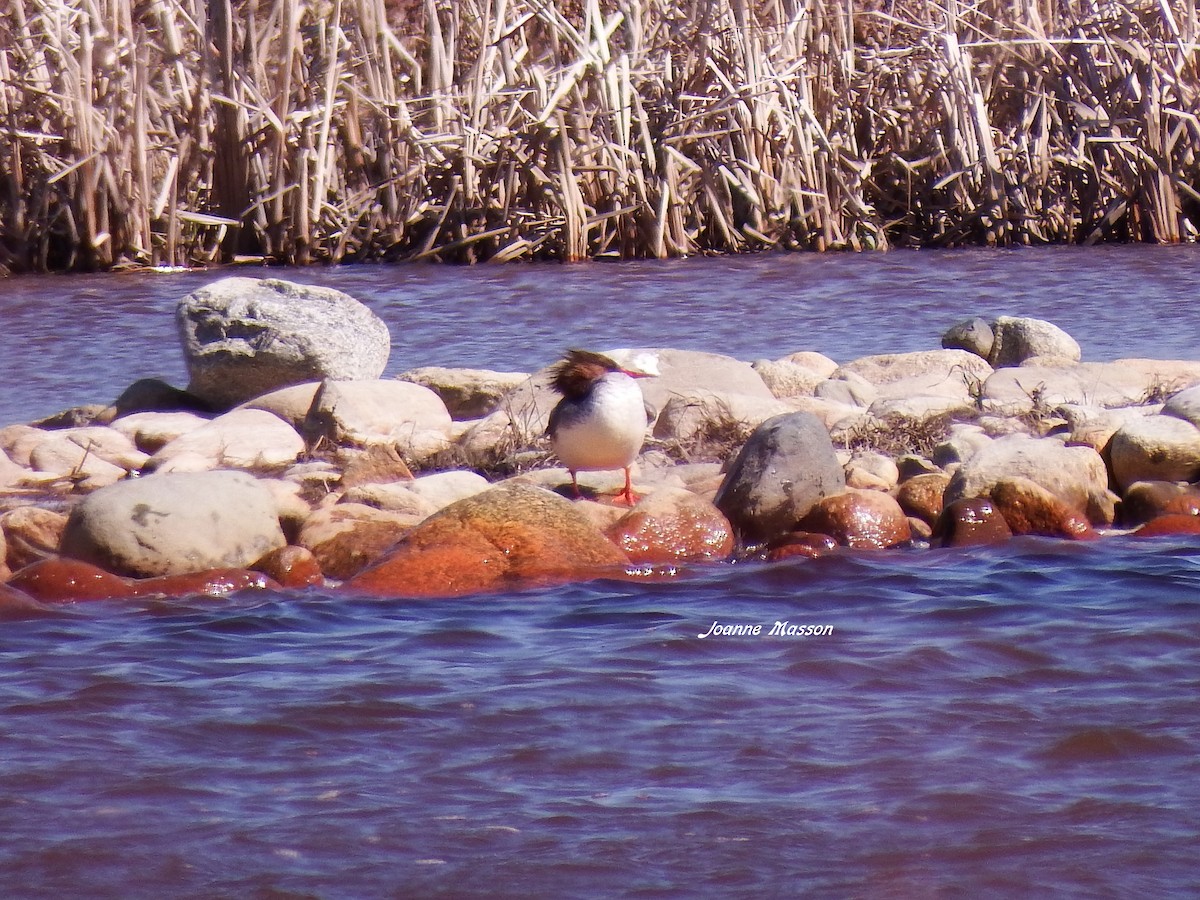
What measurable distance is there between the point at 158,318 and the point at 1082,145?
7996 millimetres

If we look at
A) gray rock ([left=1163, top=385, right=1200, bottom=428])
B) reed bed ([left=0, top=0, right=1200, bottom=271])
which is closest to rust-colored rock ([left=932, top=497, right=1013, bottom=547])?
gray rock ([left=1163, top=385, right=1200, bottom=428])

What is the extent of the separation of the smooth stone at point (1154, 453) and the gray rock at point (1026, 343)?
9.17 feet

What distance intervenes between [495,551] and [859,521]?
135cm

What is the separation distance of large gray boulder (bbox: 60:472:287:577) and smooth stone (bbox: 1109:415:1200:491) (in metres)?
3.18

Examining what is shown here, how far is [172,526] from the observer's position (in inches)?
238

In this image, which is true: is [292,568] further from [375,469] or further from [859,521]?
[859,521]

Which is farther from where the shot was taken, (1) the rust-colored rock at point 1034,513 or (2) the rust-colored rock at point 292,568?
(1) the rust-colored rock at point 1034,513

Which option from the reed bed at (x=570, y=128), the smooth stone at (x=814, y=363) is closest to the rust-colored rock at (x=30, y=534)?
the smooth stone at (x=814, y=363)

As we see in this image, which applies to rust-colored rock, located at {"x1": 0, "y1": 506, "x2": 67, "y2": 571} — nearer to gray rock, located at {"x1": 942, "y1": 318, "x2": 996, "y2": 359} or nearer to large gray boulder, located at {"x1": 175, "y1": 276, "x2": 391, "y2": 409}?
large gray boulder, located at {"x1": 175, "y1": 276, "x2": 391, "y2": 409}

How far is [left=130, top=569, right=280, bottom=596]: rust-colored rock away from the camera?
19.1 feet

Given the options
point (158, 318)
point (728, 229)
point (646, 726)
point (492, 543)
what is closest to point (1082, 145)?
point (728, 229)

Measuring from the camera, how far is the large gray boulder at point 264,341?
923 cm

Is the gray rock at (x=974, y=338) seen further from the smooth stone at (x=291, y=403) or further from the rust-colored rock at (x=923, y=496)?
the smooth stone at (x=291, y=403)

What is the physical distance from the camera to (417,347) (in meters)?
11.8
